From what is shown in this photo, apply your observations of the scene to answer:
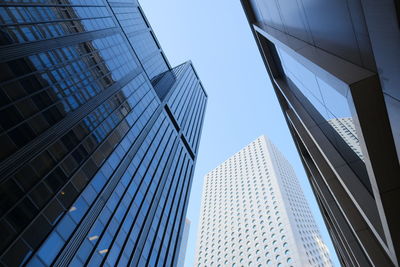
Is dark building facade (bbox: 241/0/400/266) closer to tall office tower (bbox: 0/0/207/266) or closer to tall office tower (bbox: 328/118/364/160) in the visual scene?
tall office tower (bbox: 328/118/364/160)

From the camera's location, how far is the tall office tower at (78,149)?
19.3 m

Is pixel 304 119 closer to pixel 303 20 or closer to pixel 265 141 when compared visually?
pixel 303 20

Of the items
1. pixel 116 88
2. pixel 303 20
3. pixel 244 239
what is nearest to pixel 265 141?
pixel 244 239

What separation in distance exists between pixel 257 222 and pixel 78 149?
56.4 meters

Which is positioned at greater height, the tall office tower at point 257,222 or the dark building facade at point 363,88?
the dark building facade at point 363,88

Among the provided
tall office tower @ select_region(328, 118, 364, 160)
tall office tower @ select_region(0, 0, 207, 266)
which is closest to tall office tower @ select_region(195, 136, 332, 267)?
tall office tower @ select_region(0, 0, 207, 266)

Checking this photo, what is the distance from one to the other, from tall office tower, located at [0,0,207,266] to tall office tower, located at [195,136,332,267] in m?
22.6

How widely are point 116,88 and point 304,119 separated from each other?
2813cm

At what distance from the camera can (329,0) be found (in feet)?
23.6

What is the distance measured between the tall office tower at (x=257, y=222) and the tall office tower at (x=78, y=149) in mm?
22613

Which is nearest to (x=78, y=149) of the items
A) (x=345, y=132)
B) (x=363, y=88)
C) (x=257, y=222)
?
(x=345, y=132)

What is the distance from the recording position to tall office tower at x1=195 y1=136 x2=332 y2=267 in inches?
2330

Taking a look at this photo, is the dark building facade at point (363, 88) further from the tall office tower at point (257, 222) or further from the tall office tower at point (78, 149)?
the tall office tower at point (257, 222)

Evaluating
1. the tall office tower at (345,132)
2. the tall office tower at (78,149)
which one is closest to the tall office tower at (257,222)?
the tall office tower at (78,149)
